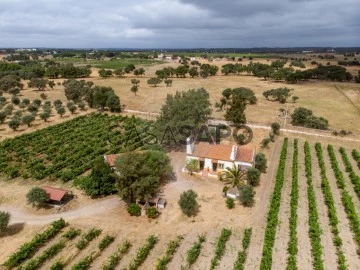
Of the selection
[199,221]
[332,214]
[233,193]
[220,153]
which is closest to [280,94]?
[220,153]

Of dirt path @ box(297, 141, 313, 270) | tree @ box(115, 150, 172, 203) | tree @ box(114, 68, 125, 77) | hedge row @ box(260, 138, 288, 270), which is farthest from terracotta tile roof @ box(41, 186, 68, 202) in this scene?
tree @ box(114, 68, 125, 77)

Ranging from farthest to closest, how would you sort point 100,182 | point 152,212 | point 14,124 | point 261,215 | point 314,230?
point 14,124 → point 100,182 → point 261,215 → point 152,212 → point 314,230

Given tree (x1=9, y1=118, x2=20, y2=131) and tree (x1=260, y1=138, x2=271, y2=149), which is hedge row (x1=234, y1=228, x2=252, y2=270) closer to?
tree (x1=260, y1=138, x2=271, y2=149)

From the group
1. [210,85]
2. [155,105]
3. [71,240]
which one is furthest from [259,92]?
[71,240]

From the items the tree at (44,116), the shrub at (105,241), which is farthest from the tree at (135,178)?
the tree at (44,116)

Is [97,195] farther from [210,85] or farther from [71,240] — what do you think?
[210,85]

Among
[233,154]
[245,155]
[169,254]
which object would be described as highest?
[233,154]

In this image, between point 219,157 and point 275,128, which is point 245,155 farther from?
point 275,128

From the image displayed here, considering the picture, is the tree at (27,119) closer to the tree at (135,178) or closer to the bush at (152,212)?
the tree at (135,178)
